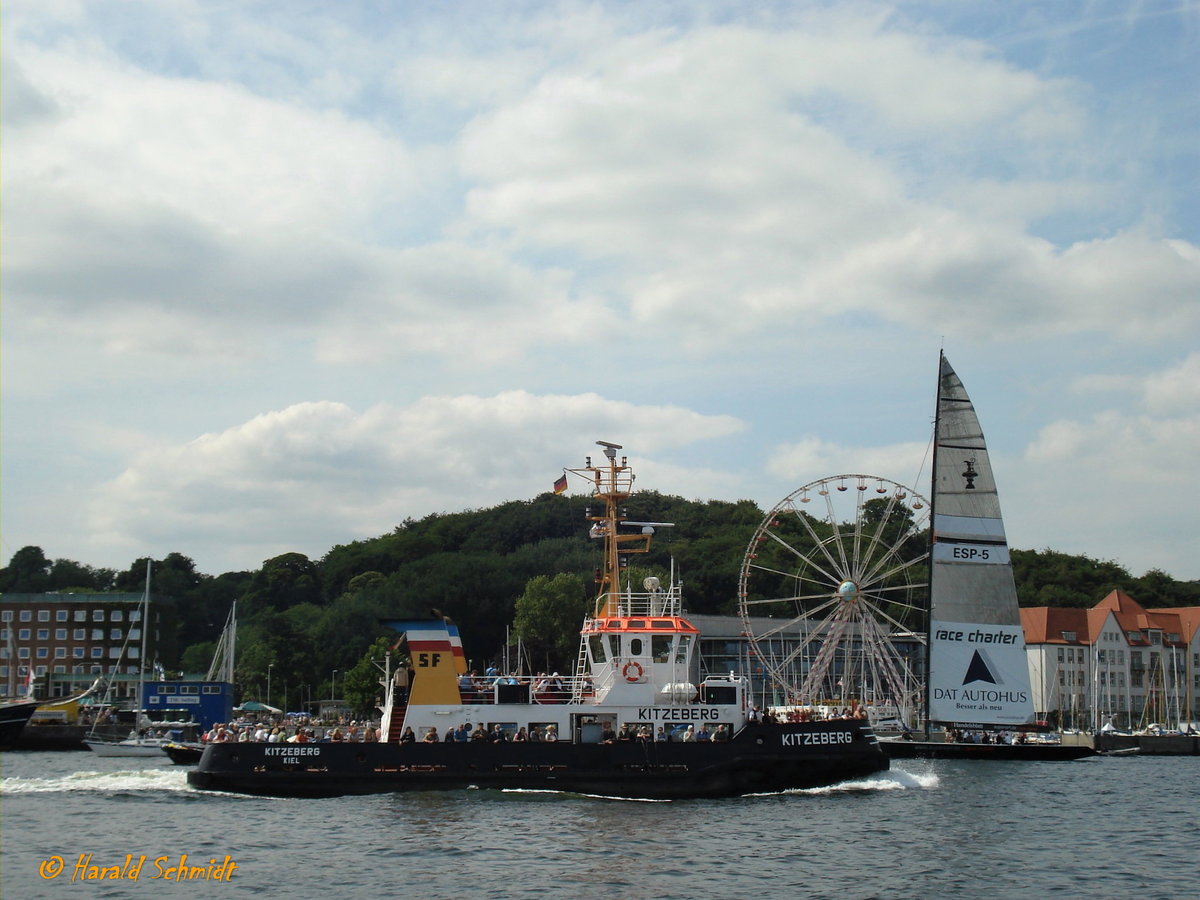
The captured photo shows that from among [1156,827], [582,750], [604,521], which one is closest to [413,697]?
[582,750]

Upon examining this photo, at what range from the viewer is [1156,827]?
3031 centimetres

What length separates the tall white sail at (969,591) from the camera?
161ft

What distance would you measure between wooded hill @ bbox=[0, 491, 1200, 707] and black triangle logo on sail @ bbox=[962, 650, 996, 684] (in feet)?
113

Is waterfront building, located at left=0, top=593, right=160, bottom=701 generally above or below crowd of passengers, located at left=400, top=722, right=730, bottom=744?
above

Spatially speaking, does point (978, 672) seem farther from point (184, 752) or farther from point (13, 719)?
point (13, 719)

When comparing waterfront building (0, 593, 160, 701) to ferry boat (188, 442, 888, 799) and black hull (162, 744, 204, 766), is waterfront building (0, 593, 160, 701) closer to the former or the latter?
black hull (162, 744, 204, 766)

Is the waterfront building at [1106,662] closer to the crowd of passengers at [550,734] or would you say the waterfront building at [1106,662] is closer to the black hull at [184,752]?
the black hull at [184,752]

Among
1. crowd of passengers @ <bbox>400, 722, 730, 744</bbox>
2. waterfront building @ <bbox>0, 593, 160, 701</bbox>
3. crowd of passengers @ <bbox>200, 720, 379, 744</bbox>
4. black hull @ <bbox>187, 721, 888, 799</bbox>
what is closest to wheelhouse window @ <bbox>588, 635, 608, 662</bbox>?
crowd of passengers @ <bbox>400, 722, 730, 744</bbox>

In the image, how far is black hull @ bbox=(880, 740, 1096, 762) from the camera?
50.3 meters

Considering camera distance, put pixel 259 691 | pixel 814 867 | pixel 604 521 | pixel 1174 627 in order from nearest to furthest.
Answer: pixel 814 867 < pixel 604 521 < pixel 259 691 < pixel 1174 627

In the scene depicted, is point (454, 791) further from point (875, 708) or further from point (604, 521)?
point (875, 708)

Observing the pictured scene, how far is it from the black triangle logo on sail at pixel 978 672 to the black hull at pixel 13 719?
46911 millimetres

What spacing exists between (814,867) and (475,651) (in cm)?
Result: 7830

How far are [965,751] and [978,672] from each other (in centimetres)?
379
